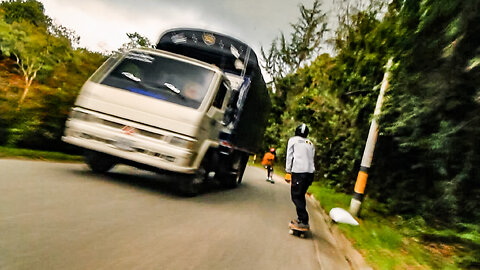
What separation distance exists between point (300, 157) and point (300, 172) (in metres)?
0.24

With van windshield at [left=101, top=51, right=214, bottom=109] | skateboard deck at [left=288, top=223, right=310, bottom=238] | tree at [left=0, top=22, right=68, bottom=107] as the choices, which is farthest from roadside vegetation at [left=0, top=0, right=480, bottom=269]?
tree at [left=0, top=22, right=68, bottom=107]

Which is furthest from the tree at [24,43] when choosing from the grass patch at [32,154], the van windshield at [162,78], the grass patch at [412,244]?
the grass patch at [412,244]

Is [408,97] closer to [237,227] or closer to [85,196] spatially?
[237,227]

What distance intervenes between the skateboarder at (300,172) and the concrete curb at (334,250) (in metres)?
0.46

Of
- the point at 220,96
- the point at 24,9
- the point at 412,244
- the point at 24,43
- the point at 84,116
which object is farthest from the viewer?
the point at 24,9

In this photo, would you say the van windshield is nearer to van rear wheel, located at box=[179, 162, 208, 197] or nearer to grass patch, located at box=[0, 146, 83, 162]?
van rear wheel, located at box=[179, 162, 208, 197]

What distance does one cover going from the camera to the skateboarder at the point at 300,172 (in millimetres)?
5645

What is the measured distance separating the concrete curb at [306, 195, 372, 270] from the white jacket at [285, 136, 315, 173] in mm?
1207

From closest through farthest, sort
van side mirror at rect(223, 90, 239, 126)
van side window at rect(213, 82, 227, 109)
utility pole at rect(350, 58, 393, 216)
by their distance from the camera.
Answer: van side window at rect(213, 82, 227, 109) → van side mirror at rect(223, 90, 239, 126) → utility pole at rect(350, 58, 393, 216)

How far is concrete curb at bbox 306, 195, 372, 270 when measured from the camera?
464 centimetres

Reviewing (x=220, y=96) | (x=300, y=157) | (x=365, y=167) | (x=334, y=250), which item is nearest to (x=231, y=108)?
(x=220, y=96)

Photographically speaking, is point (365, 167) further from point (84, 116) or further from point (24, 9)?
point (24, 9)

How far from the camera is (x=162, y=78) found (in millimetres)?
6207

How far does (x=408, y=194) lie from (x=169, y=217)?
5.57 metres
